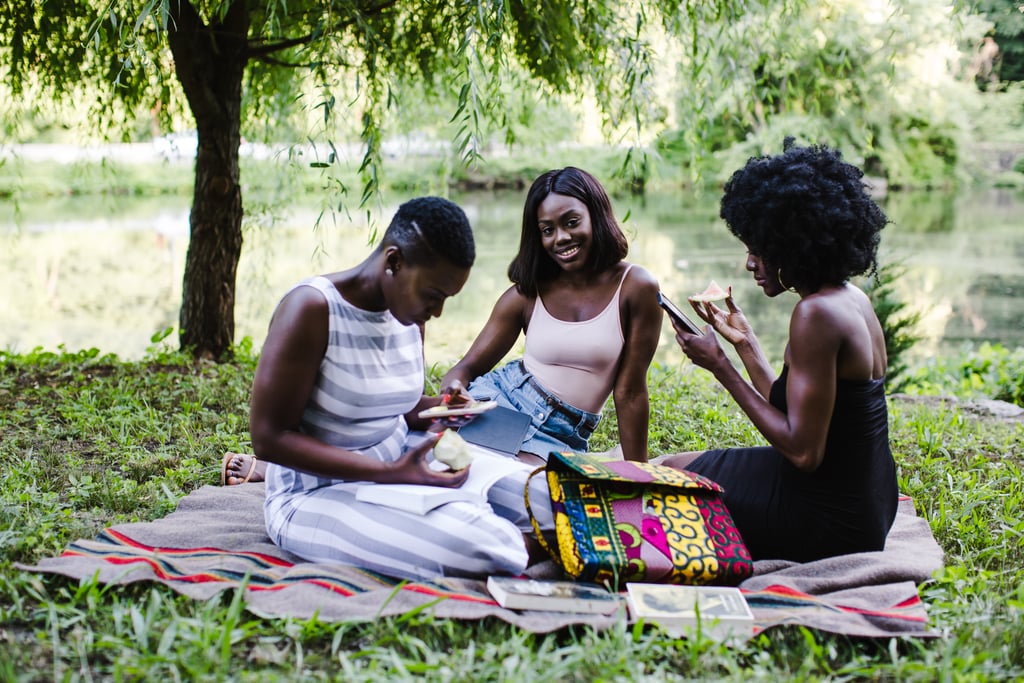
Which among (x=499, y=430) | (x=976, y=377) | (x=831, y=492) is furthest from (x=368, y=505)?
(x=976, y=377)

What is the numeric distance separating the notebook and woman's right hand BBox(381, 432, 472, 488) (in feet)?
1.48

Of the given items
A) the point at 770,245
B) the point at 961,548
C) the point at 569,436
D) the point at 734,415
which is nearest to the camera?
the point at 770,245

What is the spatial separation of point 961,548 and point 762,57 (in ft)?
12.7

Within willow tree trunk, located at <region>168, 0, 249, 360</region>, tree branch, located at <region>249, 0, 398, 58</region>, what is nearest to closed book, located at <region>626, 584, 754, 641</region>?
tree branch, located at <region>249, 0, 398, 58</region>

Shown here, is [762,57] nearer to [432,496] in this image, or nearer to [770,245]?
[770,245]

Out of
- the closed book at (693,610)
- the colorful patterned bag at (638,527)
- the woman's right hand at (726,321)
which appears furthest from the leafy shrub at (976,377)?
the closed book at (693,610)

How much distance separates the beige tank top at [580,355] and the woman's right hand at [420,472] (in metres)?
0.72

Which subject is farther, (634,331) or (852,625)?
(634,331)

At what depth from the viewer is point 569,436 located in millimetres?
3268

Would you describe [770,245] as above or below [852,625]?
above

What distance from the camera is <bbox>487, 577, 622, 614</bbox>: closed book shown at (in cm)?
236

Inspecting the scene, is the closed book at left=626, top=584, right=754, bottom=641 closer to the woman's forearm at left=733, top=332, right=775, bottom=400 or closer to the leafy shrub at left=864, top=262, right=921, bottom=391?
the woman's forearm at left=733, top=332, right=775, bottom=400

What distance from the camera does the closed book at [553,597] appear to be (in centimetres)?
236

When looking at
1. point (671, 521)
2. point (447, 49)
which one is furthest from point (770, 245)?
point (447, 49)
